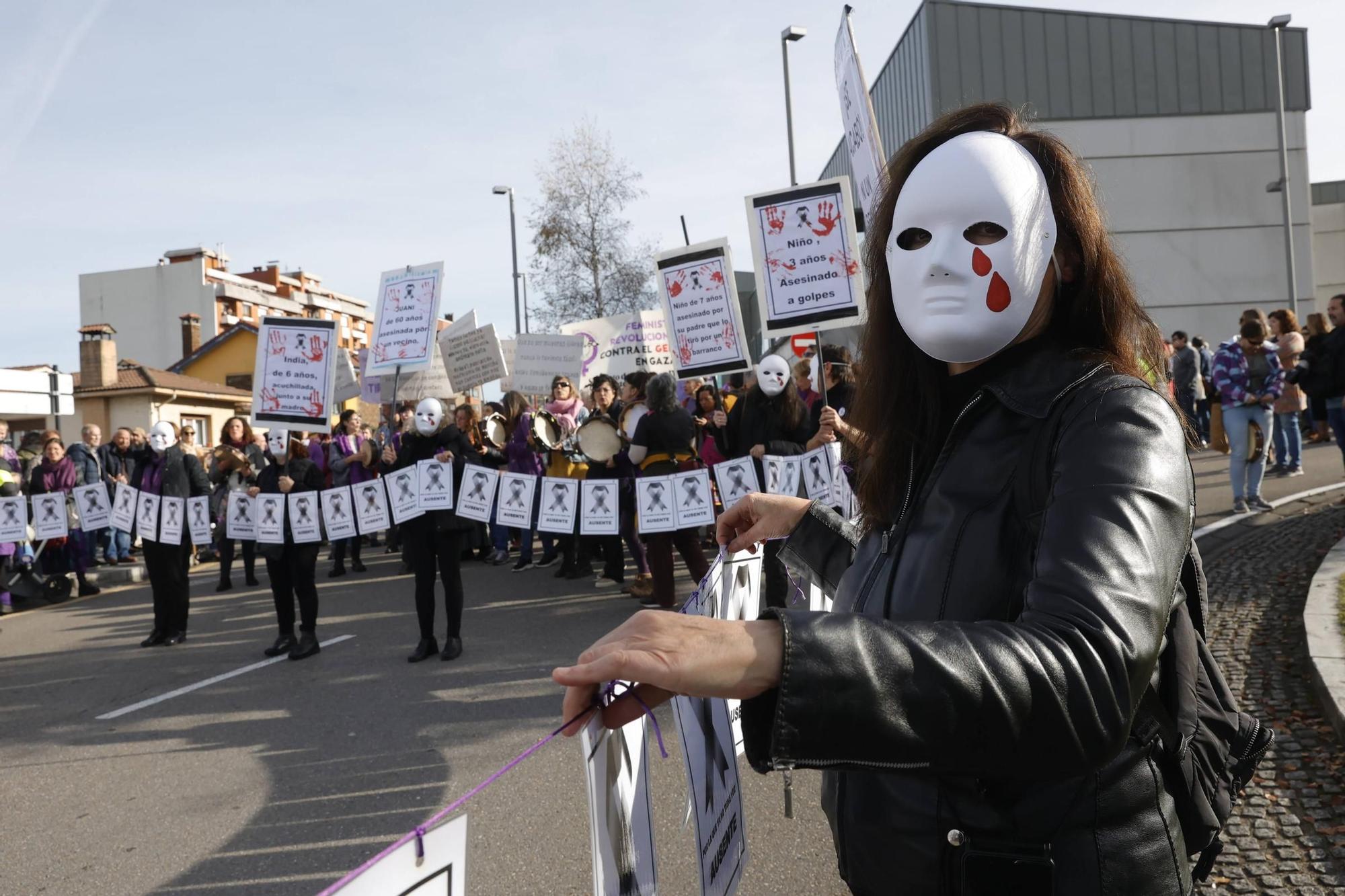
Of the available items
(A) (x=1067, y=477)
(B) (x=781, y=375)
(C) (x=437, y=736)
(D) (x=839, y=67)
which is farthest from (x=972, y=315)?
(B) (x=781, y=375)

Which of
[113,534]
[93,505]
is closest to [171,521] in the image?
[93,505]

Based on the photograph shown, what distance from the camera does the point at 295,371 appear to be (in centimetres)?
948

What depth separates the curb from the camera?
4.51 metres

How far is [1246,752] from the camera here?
4.81ft

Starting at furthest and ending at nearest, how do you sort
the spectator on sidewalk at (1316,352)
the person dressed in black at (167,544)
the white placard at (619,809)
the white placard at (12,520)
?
the white placard at (12,520), the spectator on sidewalk at (1316,352), the person dressed in black at (167,544), the white placard at (619,809)

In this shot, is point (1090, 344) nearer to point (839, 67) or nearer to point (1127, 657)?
point (1127, 657)

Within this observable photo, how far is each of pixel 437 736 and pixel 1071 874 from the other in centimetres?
515

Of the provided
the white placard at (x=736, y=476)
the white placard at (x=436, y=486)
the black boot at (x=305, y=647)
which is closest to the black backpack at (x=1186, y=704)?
the white placard at (x=436, y=486)

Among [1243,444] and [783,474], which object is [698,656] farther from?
[1243,444]

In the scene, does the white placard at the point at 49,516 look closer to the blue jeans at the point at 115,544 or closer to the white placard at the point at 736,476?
the blue jeans at the point at 115,544

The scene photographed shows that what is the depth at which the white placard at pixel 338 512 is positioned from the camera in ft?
30.7

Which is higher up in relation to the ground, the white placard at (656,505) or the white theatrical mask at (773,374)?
the white theatrical mask at (773,374)

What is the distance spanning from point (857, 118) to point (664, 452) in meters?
3.69

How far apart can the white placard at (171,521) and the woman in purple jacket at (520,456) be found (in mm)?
3882
